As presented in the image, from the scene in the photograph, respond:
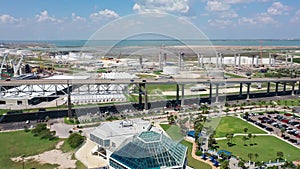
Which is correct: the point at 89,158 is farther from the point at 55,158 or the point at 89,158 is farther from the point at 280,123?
the point at 280,123

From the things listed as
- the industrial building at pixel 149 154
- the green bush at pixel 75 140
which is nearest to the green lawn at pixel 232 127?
the industrial building at pixel 149 154

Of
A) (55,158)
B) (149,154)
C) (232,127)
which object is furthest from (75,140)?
(232,127)

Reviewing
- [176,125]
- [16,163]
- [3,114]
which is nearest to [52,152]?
[16,163]

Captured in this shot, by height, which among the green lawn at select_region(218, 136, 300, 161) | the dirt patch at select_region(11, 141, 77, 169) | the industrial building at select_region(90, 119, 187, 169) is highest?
the industrial building at select_region(90, 119, 187, 169)

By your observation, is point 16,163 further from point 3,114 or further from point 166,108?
point 166,108

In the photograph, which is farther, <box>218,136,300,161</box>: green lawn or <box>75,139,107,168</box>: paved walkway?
<box>218,136,300,161</box>: green lawn

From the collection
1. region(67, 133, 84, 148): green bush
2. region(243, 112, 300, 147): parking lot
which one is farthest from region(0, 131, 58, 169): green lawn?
region(243, 112, 300, 147): parking lot

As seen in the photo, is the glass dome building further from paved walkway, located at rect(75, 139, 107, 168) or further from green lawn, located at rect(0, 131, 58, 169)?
green lawn, located at rect(0, 131, 58, 169)
